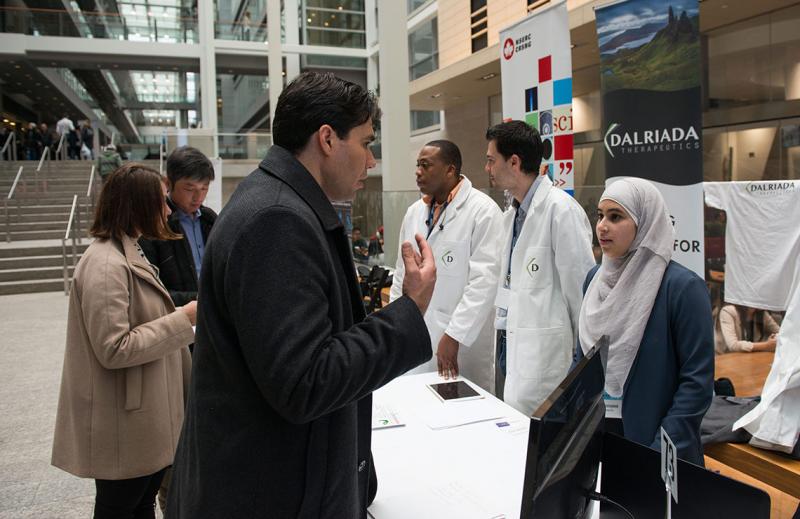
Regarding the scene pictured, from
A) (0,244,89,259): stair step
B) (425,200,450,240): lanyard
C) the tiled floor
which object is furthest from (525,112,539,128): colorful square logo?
(0,244,89,259): stair step

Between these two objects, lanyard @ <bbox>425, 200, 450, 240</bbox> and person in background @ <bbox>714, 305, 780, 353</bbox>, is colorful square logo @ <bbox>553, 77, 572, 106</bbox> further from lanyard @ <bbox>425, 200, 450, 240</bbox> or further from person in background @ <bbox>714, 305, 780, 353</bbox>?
person in background @ <bbox>714, 305, 780, 353</bbox>

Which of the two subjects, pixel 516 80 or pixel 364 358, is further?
pixel 516 80

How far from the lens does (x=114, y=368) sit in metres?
1.77

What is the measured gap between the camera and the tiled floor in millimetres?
2919

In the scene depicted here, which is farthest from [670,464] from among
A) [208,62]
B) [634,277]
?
[208,62]

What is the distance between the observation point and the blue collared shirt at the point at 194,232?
300 centimetres

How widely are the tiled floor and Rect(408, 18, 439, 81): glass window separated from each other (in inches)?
425

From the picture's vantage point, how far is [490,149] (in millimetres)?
2812

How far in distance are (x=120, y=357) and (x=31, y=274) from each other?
9.70 metres

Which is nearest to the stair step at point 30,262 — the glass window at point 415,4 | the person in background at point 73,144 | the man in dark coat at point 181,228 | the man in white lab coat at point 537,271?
the man in dark coat at point 181,228

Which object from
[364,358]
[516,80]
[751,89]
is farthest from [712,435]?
[751,89]

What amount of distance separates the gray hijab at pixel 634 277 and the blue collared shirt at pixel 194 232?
2.02m

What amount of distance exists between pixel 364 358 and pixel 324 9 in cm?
2000

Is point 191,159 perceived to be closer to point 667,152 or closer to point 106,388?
point 106,388
